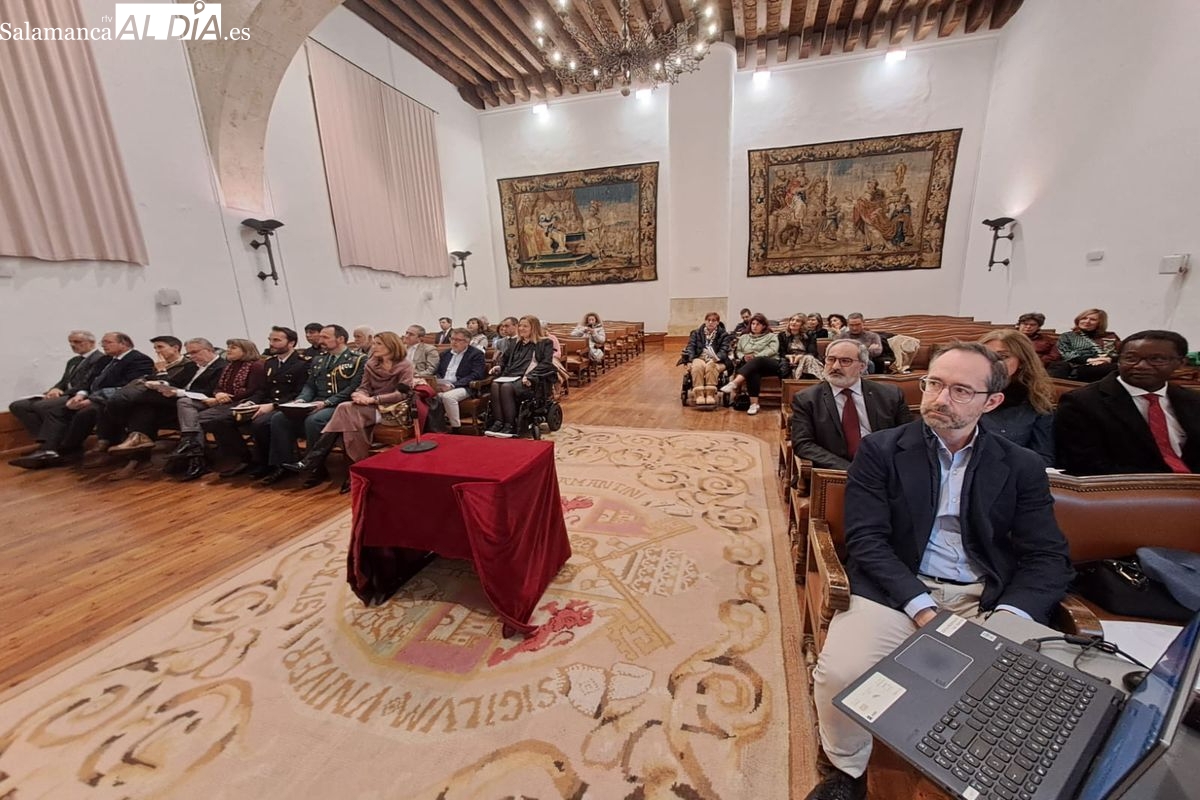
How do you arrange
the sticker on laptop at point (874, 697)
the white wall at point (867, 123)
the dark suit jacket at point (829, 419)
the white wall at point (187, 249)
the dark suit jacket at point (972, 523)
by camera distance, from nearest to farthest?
the sticker on laptop at point (874, 697)
the dark suit jacket at point (972, 523)
the dark suit jacket at point (829, 419)
the white wall at point (187, 249)
the white wall at point (867, 123)

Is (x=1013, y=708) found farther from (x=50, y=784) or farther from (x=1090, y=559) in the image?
(x=50, y=784)

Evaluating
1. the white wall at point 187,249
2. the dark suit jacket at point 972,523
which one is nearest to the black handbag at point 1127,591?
the dark suit jacket at point 972,523

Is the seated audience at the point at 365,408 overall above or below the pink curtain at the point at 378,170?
below

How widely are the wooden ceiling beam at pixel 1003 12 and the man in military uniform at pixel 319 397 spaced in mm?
12311

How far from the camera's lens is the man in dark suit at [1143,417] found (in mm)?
1993

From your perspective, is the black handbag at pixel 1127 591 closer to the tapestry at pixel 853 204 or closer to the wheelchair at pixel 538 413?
the wheelchair at pixel 538 413

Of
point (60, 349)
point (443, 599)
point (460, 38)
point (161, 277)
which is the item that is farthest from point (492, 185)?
point (443, 599)

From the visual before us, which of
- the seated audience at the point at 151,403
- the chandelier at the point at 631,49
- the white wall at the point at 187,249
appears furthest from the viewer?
the chandelier at the point at 631,49

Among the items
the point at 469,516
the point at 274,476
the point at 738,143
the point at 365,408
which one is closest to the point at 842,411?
the point at 469,516

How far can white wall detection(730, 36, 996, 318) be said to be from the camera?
346 inches

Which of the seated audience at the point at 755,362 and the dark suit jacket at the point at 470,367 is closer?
the dark suit jacket at the point at 470,367

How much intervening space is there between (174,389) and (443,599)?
3902 mm

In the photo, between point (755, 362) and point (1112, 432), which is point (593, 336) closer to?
point (755, 362)

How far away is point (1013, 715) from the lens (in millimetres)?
881
